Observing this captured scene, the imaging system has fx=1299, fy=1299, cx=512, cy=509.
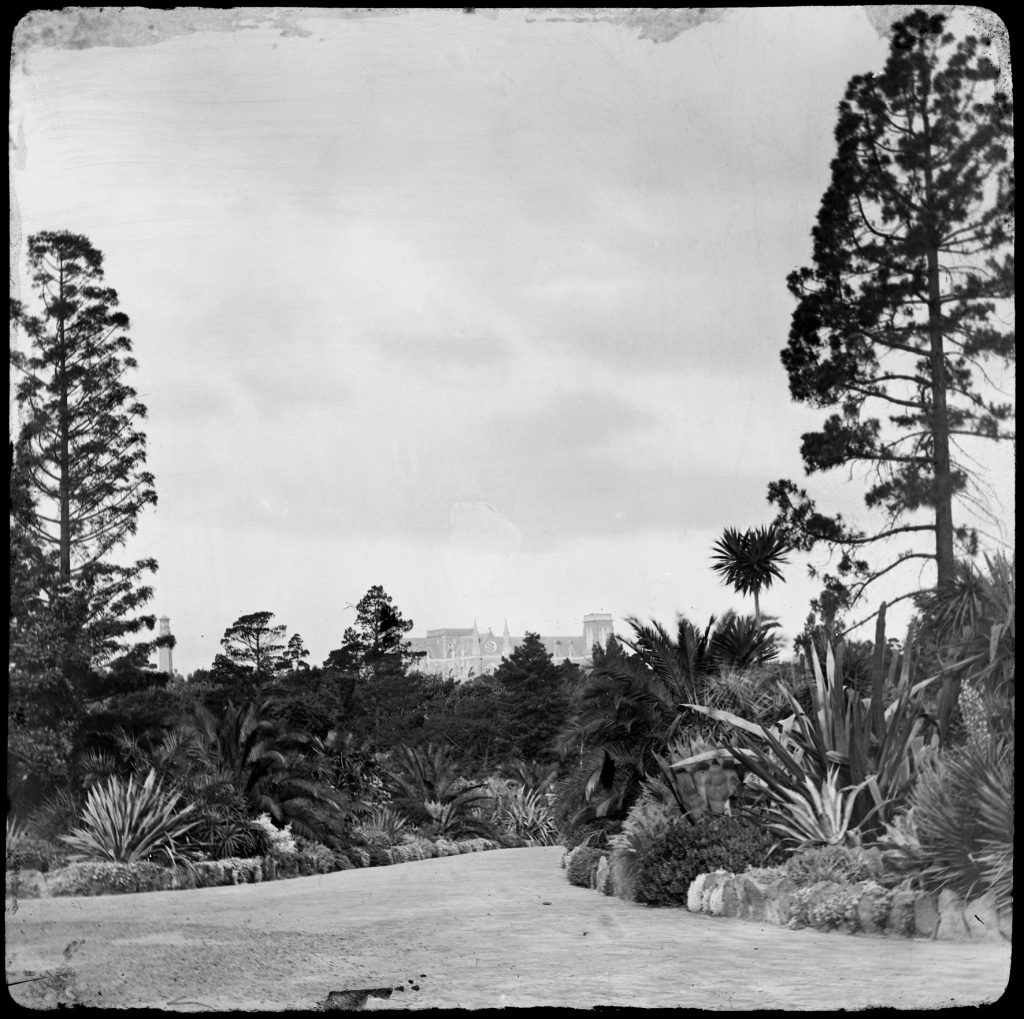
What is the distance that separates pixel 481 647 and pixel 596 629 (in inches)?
129

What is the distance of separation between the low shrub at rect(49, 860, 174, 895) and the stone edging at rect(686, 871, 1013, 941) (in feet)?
15.9

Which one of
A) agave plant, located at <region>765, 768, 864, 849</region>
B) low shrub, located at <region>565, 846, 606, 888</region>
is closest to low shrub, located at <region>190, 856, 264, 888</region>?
low shrub, located at <region>565, 846, 606, 888</region>

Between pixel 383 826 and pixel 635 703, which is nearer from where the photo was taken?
pixel 635 703

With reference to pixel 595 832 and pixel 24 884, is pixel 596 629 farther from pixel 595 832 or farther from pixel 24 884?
pixel 24 884

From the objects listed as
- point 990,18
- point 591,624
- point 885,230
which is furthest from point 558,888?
point 990,18

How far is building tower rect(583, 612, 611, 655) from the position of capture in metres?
13.0

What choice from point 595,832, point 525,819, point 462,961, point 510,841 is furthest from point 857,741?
point 525,819

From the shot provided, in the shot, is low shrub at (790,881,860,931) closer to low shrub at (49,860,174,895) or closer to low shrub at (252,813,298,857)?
low shrub at (49,860,174,895)

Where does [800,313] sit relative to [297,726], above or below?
above

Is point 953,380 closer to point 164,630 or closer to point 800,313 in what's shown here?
point 800,313

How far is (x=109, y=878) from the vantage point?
36.1ft

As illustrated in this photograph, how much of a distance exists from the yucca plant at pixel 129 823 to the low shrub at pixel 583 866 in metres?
3.93

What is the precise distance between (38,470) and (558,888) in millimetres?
6422

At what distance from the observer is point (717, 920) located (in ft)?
31.7
